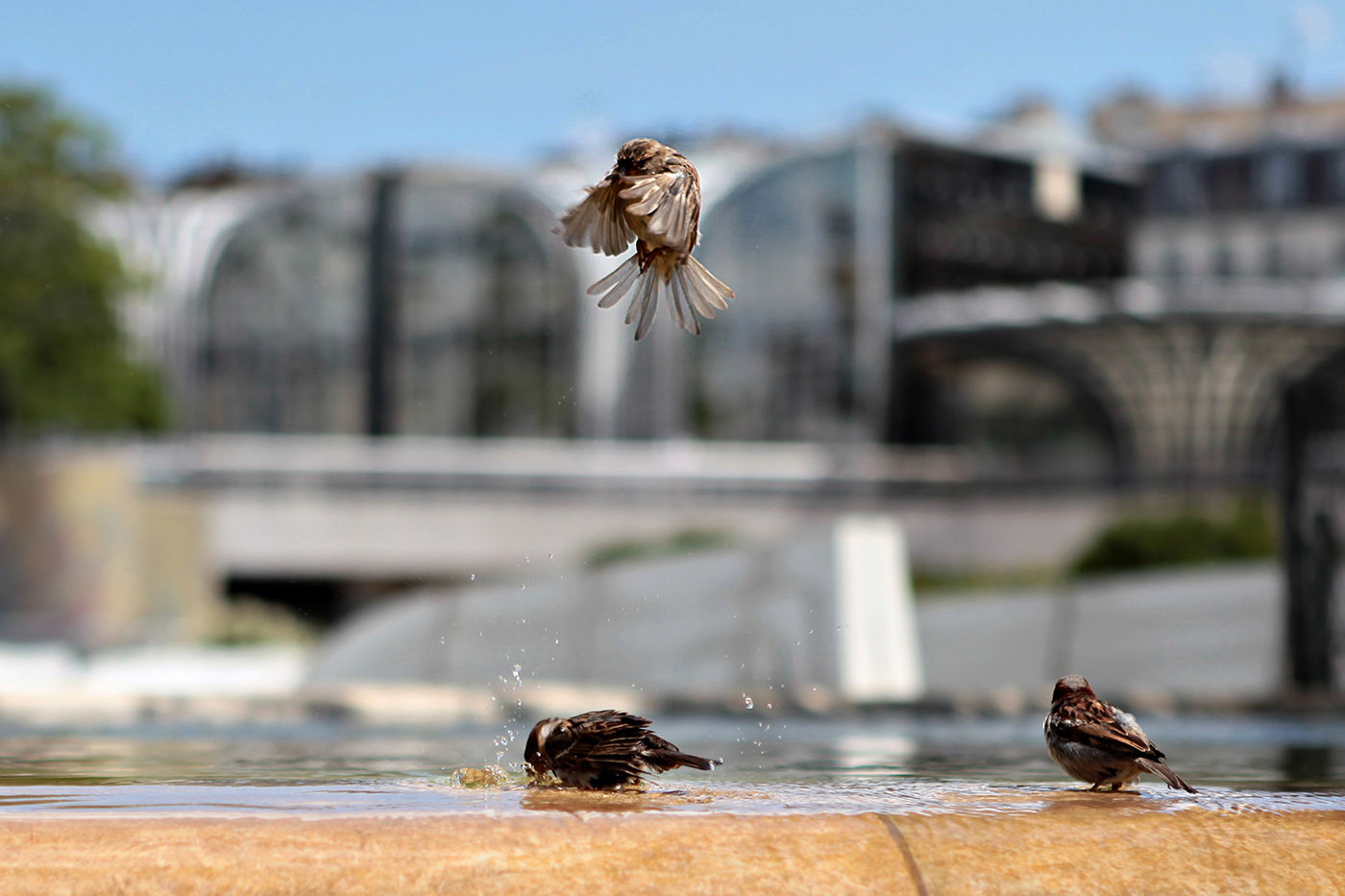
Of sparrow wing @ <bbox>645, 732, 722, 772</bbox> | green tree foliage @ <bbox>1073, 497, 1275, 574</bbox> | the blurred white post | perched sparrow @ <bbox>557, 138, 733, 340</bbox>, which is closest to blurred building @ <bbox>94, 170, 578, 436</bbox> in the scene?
green tree foliage @ <bbox>1073, 497, 1275, 574</bbox>

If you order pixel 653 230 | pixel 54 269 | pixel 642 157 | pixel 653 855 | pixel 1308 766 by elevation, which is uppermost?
pixel 54 269

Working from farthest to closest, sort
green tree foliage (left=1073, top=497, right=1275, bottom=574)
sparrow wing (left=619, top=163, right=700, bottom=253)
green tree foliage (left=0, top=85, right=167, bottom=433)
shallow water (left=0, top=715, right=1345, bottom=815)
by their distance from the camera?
1. green tree foliage (left=0, top=85, right=167, bottom=433)
2. green tree foliage (left=1073, top=497, right=1275, bottom=574)
3. sparrow wing (left=619, top=163, right=700, bottom=253)
4. shallow water (left=0, top=715, right=1345, bottom=815)

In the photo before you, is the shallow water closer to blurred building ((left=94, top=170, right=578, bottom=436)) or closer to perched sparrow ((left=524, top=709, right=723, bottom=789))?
perched sparrow ((left=524, top=709, right=723, bottom=789))

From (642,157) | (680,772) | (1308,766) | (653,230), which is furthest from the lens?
(1308,766)

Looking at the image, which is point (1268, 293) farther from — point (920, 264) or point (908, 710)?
point (908, 710)

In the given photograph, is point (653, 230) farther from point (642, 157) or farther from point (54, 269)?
point (54, 269)

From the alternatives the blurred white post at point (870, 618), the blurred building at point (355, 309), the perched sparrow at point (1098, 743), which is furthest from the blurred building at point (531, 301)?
the perched sparrow at point (1098, 743)

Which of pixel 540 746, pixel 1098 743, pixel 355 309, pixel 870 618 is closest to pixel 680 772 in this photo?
pixel 540 746

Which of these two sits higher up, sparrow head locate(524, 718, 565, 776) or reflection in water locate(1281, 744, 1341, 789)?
sparrow head locate(524, 718, 565, 776)
